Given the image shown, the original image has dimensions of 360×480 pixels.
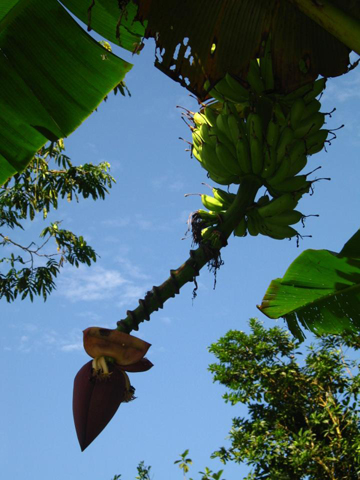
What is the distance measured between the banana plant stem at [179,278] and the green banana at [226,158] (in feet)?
0.54

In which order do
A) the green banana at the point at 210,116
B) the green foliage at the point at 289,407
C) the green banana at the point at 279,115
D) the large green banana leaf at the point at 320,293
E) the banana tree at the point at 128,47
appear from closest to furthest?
the banana tree at the point at 128,47
the green banana at the point at 279,115
the green banana at the point at 210,116
the large green banana leaf at the point at 320,293
the green foliage at the point at 289,407

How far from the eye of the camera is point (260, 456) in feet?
15.8

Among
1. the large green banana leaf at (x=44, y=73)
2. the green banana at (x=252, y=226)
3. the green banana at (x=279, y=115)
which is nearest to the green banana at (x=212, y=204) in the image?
the green banana at (x=252, y=226)

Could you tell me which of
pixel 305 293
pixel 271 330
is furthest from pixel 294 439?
pixel 305 293

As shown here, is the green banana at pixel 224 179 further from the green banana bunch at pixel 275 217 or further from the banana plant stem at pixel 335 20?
the banana plant stem at pixel 335 20

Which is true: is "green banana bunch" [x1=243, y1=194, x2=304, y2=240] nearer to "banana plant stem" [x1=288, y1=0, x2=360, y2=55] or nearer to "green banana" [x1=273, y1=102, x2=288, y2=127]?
"green banana" [x1=273, y1=102, x2=288, y2=127]

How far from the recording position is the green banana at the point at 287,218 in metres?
1.53

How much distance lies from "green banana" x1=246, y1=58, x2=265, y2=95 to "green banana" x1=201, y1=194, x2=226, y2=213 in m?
0.39

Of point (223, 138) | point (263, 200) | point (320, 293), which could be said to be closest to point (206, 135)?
point (223, 138)

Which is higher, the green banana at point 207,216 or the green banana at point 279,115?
the green banana at point 279,115

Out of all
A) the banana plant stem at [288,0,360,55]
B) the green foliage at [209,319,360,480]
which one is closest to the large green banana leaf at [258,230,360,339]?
the banana plant stem at [288,0,360,55]

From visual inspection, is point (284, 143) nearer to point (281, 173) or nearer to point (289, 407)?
point (281, 173)

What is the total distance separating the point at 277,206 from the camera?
4.78 ft

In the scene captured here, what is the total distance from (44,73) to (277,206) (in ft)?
3.20
